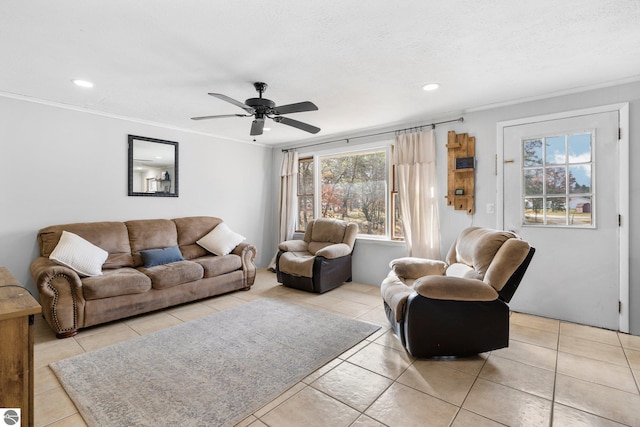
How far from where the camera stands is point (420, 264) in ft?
10.4

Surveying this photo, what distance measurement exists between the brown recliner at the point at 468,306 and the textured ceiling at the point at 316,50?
1.49m

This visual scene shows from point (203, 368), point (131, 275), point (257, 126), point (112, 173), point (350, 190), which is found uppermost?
point (257, 126)

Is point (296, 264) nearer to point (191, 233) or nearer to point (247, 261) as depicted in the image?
point (247, 261)

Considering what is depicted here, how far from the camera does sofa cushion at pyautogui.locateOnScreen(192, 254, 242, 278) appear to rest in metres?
3.87

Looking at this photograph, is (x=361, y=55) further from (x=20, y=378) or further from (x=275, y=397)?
(x=20, y=378)

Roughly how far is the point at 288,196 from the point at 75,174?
3.12 metres

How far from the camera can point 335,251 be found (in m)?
4.24

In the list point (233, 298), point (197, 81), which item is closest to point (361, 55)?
point (197, 81)

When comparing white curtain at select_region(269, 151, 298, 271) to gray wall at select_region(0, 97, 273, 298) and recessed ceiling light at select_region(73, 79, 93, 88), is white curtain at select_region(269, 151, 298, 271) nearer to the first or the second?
gray wall at select_region(0, 97, 273, 298)

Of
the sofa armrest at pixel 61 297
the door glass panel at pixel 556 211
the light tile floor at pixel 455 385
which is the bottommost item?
the light tile floor at pixel 455 385

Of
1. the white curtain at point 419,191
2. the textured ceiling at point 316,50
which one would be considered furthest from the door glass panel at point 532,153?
the white curtain at point 419,191

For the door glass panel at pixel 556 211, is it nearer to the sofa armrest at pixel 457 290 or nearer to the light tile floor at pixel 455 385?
the light tile floor at pixel 455 385

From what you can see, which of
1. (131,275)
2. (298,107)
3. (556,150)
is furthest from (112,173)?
(556,150)

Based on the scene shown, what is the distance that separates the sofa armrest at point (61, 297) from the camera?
2707mm
